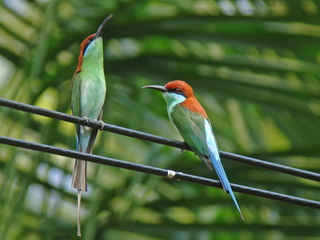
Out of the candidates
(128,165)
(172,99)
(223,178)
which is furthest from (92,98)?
(128,165)

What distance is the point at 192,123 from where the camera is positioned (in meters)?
3.15

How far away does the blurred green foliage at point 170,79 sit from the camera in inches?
152

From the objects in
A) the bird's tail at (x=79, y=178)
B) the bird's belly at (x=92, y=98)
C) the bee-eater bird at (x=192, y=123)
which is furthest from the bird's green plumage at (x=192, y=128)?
the bird's tail at (x=79, y=178)

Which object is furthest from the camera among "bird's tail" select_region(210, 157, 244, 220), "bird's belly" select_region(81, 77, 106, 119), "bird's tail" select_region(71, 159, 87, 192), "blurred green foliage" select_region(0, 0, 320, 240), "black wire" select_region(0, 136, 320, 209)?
"blurred green foliage" select_region(0, 0, 320, 240)

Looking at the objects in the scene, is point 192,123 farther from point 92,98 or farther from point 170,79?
point 170,79

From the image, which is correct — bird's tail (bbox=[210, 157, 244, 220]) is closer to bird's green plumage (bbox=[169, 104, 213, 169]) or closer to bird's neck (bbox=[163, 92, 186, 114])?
bird's green plumage (bbox=[169, 104, 213, 169])

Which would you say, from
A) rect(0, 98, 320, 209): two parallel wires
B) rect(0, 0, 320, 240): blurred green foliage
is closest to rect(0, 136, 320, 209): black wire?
rect(0, 98, 320, 209): two parallel wires

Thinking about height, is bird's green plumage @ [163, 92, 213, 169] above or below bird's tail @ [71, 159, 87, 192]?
above

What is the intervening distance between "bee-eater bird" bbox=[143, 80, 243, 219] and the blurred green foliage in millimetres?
478

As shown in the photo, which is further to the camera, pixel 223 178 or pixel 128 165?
pixel 223 178

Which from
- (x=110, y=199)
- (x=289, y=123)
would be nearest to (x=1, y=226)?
(x=110, y=199)

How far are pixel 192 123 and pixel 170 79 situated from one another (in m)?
1.16

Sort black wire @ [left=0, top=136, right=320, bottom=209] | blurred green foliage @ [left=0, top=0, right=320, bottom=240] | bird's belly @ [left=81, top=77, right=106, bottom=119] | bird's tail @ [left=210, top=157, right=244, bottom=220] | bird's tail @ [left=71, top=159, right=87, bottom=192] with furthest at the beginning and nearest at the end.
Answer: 1. blurred green foliage @ [left=0, top=0, right=320, bottom=240]
2. bird's belly @ [left=81, top=77, right=106, bottom=119]
3. bird's tail @ [left=71, top=159, right=87, bottom=192]
4. bird's tail @ [left=210, top=157, right=244, bottom=220]
5. black wire @ [left=0, top=136, right=320, bottom=209]

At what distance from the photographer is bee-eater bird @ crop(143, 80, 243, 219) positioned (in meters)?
2.96
